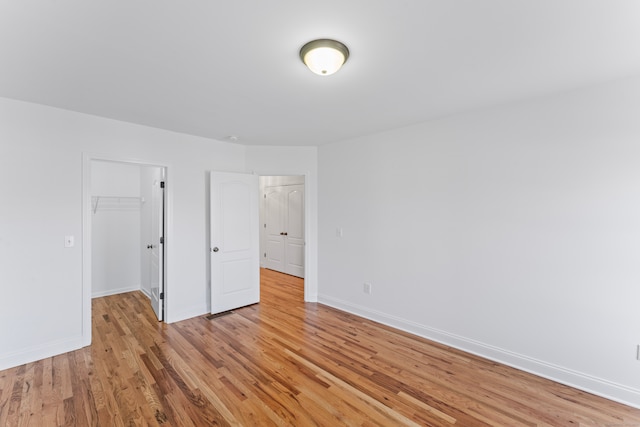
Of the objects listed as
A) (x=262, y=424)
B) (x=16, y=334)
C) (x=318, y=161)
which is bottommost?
(x=262, y=424)

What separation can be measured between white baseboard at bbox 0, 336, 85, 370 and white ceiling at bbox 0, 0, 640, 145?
2.38 meters

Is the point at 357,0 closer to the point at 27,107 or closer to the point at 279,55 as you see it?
the point at 279,55

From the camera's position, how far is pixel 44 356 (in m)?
2.70

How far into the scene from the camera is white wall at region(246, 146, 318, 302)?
436cm

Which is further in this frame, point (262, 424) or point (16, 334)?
point (16, 334)

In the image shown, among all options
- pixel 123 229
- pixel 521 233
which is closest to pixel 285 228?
pixel 123 229

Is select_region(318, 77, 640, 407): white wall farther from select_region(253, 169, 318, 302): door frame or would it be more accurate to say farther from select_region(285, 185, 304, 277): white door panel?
select_region(285, 185, 304, 277): white door panel

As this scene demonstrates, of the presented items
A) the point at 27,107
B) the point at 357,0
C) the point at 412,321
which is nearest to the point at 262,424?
the point at 412,321

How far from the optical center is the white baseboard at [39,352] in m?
2.53

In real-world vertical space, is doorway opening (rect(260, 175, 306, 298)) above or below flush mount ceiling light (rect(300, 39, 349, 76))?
below

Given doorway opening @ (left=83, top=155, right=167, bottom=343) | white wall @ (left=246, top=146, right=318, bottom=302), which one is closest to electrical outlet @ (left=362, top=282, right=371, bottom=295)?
white wall @ (left=246, top=146, right=318, bottom=302)

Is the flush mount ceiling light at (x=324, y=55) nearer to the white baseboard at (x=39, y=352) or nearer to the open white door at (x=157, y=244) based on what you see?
the open white door at (x=157, y=244)

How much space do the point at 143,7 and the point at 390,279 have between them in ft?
11.1

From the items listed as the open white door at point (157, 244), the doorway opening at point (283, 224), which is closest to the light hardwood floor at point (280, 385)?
the open white door at point (157, 244)
